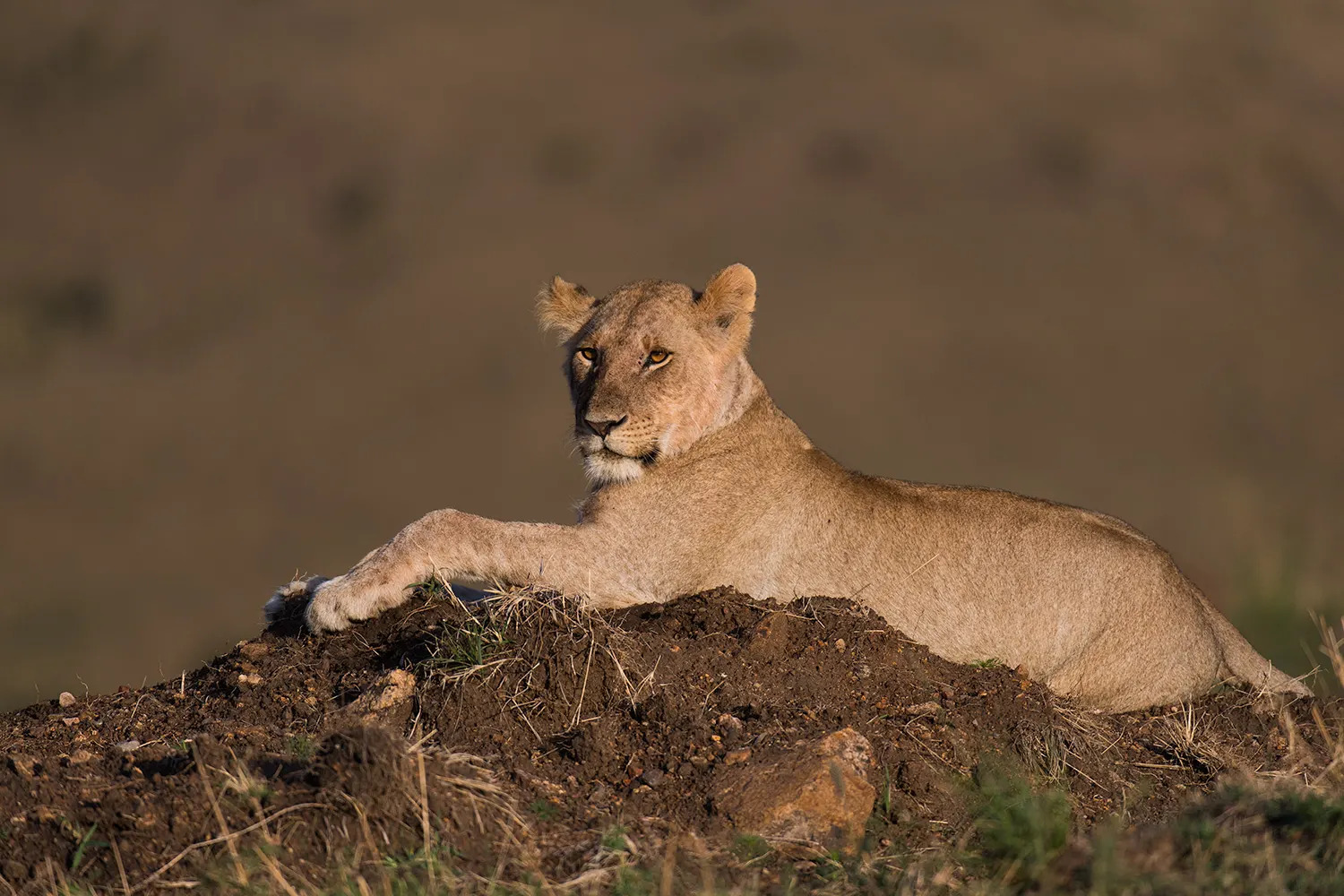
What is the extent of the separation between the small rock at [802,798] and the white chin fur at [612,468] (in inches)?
83.1

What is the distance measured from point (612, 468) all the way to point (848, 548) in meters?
1.24

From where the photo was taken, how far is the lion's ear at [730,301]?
300 inches

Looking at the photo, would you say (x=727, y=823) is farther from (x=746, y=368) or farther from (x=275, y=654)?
(x=746, y=368)

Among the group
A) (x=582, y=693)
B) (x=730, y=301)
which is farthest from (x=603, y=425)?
(x=582, y=693)

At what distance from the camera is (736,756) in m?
5.51

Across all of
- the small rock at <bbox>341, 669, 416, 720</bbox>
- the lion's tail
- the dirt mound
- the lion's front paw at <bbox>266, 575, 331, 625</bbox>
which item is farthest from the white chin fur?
the lion's tail

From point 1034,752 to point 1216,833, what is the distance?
5.04 ft

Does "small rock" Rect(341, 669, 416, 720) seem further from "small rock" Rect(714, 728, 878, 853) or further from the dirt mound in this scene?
"small rock" Rect(714, 728, 878, 853)

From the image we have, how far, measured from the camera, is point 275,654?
266 inches

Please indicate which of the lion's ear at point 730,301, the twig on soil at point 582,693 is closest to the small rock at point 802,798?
the twig on soil at point 582,693

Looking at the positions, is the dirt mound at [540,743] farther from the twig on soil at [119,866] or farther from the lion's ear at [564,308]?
the lion's ear at [564,308]

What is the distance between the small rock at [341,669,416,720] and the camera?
5.93 m

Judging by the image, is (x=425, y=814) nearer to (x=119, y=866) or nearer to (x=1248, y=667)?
(x=119, y=866)

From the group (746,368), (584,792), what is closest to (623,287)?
(746,368)
